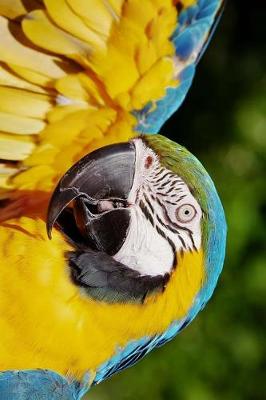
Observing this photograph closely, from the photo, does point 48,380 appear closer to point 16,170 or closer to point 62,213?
point 62,213

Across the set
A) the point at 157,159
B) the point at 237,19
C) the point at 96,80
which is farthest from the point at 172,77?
the point at 237,19

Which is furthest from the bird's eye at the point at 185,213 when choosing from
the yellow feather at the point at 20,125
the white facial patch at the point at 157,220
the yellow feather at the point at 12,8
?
the yellow feather at the point at 12,8

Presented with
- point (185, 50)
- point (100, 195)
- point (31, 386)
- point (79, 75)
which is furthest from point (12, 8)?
point (31, 386)

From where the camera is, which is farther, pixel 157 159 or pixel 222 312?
pixel 222 312

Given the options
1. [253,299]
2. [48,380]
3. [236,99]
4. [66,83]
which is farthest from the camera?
[236,99]

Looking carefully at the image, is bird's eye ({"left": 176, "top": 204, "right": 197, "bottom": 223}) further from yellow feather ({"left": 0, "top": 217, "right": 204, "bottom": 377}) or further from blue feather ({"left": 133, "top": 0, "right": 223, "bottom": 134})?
blue feather ({"left": 133, "top": 0, "right": 223, "bottom": 134})

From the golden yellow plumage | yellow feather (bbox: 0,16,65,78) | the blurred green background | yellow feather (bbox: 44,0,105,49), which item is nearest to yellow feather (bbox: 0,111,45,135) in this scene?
the golden yellow plumage
